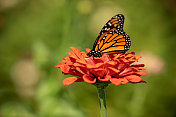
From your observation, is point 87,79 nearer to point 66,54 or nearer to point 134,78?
point 134,78

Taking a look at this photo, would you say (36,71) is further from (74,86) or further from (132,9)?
(132,9)

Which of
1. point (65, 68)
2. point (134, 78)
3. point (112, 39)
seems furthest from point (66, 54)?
point (134, 78)

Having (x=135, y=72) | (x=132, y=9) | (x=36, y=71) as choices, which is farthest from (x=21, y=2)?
(x=135, y=72)

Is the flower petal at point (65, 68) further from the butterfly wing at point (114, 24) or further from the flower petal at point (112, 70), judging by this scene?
the butterfly wing at point (114, 24)

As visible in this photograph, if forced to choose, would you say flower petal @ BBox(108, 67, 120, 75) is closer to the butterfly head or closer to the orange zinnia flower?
the orange zinnia flower

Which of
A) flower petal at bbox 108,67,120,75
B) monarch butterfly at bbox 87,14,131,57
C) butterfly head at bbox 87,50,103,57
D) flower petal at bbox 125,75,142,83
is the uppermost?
monarch butterfly at bbox 87,14,131,57

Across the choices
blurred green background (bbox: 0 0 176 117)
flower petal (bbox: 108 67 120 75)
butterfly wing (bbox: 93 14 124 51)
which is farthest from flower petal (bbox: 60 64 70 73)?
blurred green background (bbox: 0 0 176 117)
